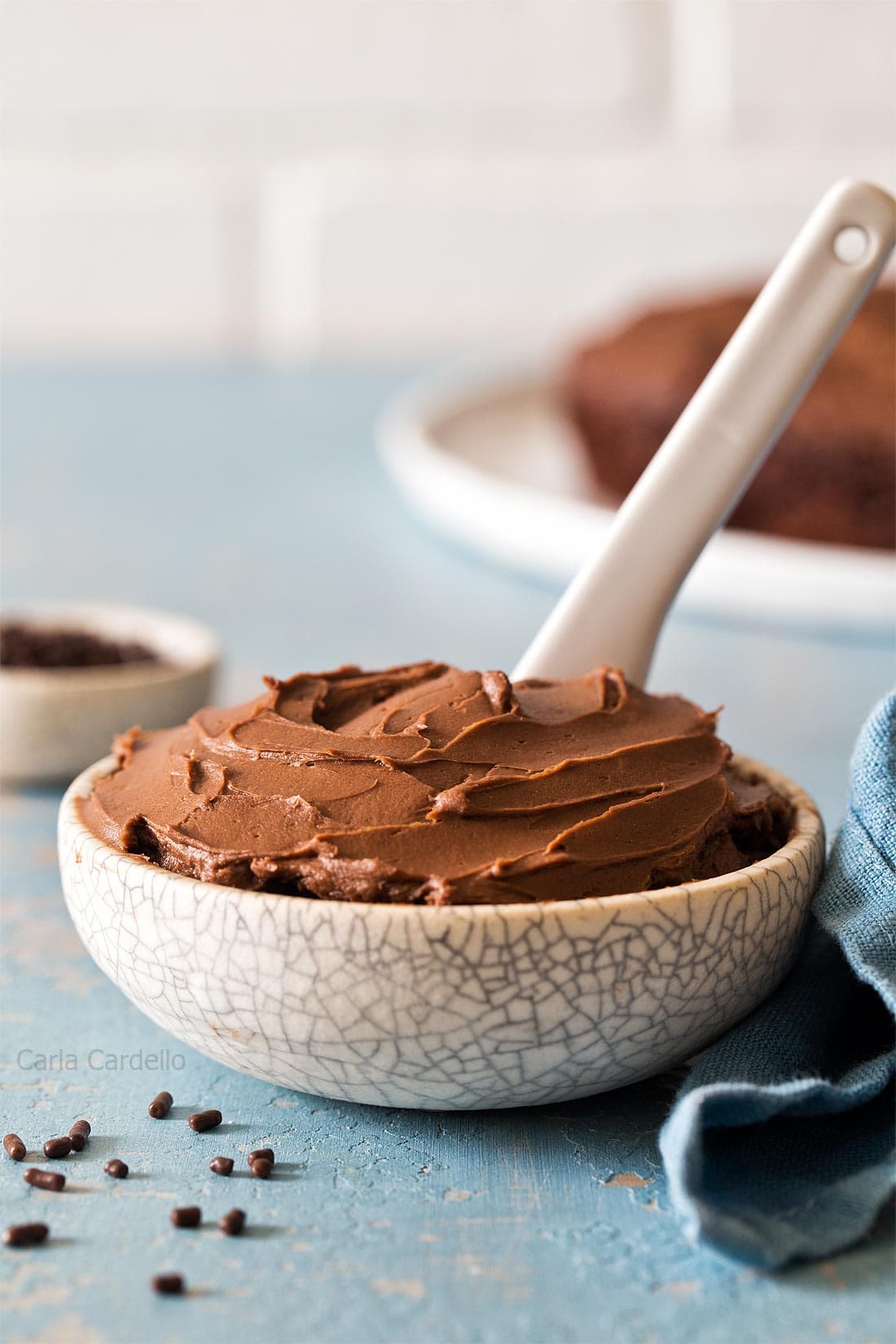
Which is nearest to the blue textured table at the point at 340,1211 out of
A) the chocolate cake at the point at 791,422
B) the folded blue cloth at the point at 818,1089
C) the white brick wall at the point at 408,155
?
the folded blue cloth at the point at 818,1089

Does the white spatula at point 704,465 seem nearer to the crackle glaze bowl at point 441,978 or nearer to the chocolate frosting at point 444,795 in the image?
the chocolate frosting at point 444,795

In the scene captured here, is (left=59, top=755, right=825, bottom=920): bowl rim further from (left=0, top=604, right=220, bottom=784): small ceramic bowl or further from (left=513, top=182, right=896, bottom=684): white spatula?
(left=0, top=604, right=220, bottom=784): small ceramic bowl

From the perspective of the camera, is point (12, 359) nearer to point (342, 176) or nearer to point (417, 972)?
point (342, 176)

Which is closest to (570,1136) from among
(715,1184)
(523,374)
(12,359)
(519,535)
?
(715,1184)

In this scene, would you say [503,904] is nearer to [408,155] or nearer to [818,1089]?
[818,1089]

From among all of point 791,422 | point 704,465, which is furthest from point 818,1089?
point 791,422
